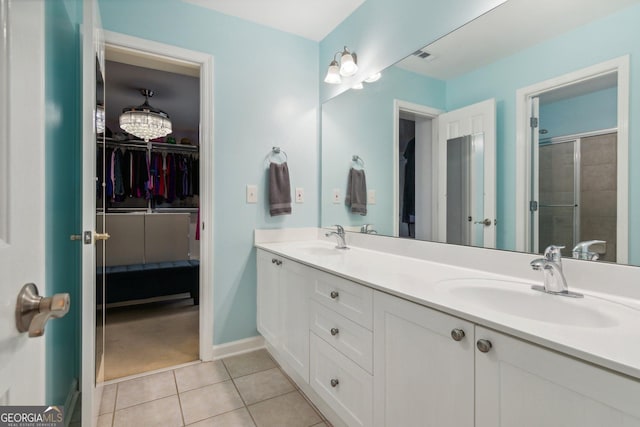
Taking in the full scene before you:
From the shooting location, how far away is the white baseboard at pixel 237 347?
7.24ft

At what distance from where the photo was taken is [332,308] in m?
1.41

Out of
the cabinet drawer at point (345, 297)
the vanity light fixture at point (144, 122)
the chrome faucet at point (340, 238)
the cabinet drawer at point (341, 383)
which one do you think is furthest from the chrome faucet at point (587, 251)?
the vanity light fixture at point (144, 122)

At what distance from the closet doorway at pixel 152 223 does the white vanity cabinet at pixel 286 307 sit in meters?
0.39

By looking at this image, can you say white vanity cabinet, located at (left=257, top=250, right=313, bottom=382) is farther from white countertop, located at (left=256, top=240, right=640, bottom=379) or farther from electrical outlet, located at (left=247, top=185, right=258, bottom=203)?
electrical outlet, located at (left=247, top=185, right=258, bottom=203)

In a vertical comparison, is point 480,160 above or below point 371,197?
above

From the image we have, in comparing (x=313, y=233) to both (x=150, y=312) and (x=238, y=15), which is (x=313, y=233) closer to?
(x=238, y=15)

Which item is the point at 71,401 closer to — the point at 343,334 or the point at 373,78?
the point at 343,334

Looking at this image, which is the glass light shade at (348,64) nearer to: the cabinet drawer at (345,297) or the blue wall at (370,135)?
the blue wall at (370,135)

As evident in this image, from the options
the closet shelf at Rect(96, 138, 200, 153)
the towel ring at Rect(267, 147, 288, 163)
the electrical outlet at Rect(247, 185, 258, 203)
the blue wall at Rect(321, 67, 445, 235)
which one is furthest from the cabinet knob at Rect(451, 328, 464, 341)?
the closet shelf at Rect(96, 138, 200, 153)

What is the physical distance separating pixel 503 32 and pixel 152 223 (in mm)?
3852

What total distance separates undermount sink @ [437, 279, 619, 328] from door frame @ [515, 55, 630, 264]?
0.22 meters

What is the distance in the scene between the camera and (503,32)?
134 centimetres

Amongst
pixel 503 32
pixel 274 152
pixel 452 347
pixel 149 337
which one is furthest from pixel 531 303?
pixel 149 337

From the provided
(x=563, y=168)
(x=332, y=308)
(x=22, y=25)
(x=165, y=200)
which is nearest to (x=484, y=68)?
(x=563, y=168)
